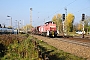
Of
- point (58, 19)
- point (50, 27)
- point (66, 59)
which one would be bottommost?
point (66, 59)

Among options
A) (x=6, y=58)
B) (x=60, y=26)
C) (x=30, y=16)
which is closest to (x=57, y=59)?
(x=6, y=58)

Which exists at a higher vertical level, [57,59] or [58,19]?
[58,19]

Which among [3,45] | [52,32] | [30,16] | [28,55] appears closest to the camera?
[28,55]

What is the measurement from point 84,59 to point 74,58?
63 centimetres

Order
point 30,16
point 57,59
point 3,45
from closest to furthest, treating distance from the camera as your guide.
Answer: point 57,59, point 3,45, point 30,16

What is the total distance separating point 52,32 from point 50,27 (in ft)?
4.85

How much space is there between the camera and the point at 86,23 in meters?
101

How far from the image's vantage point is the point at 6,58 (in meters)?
10.9

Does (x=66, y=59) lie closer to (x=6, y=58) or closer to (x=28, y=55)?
(x=28, y=55)

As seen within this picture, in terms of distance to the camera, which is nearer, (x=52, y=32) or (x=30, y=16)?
(x=52, y=32)

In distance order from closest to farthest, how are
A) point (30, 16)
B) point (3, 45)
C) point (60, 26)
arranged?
point (3, 45)
point (30, 16)
point (60, 26)

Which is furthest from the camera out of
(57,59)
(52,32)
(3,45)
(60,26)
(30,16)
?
(60,26)

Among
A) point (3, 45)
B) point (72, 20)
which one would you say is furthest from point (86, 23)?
point (3, 45)

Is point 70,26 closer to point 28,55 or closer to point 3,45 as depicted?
point 3,45
